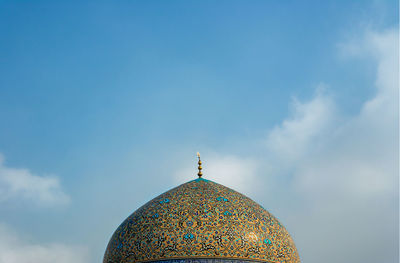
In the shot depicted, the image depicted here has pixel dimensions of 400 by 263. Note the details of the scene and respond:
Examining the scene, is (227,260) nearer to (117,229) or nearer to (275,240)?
(275,240)

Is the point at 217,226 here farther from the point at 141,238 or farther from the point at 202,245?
the point at 141,238

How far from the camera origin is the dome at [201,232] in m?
14.8

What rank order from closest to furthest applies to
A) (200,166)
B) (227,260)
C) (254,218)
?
(227,260), (254,218), (200,166)

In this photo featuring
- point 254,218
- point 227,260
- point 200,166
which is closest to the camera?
point 227,260

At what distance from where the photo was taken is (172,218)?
15.3m

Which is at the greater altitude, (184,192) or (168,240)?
(184,192)

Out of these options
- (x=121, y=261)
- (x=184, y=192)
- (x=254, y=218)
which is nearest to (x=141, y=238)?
(x=121, y=261)

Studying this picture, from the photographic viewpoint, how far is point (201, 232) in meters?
14.9

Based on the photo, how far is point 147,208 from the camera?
53.0 ft

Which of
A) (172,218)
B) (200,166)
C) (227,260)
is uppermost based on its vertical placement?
(200,166)

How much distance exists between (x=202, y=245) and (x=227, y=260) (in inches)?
27.8

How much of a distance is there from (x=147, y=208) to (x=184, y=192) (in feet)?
3.54

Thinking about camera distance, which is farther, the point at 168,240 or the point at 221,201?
the point at 221,201

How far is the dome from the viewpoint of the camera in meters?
14.8
